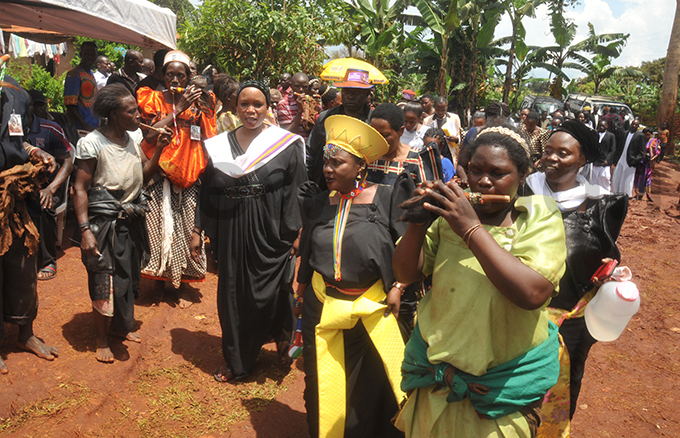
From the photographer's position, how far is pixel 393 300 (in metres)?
2.83

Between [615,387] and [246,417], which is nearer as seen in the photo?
[246,417]

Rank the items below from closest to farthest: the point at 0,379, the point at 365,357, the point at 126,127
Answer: the point at 365,357 < the point at 0,379 < the point at 126,127

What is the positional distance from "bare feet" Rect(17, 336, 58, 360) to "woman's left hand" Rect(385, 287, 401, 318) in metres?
2.85

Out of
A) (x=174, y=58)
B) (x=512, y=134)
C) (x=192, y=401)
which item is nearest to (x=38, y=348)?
(x=192, y=401)

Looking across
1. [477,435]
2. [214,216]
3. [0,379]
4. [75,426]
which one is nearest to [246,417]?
[75,426]

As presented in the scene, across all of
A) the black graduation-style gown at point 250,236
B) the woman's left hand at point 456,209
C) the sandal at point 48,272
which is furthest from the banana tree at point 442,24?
the woman's left hand at point 456,209

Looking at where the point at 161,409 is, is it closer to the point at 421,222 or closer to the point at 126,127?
the point at 126,127

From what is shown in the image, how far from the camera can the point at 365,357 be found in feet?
9.86

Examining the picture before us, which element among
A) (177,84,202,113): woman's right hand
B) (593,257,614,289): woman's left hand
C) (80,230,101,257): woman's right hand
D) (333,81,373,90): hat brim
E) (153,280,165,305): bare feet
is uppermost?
(333,81,373,90): hat brim

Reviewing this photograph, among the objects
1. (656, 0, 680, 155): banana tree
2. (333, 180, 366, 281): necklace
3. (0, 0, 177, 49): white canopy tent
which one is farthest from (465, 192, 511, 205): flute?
(656, 0, 680, 155): banana tree

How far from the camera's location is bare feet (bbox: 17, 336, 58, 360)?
3.98 meters

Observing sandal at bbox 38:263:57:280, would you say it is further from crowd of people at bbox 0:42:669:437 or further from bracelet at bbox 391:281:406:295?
bracelet at bbox 391:281:406:295

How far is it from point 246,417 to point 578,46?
1218 inches

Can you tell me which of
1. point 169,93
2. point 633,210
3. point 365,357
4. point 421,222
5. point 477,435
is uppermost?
point 169,93
